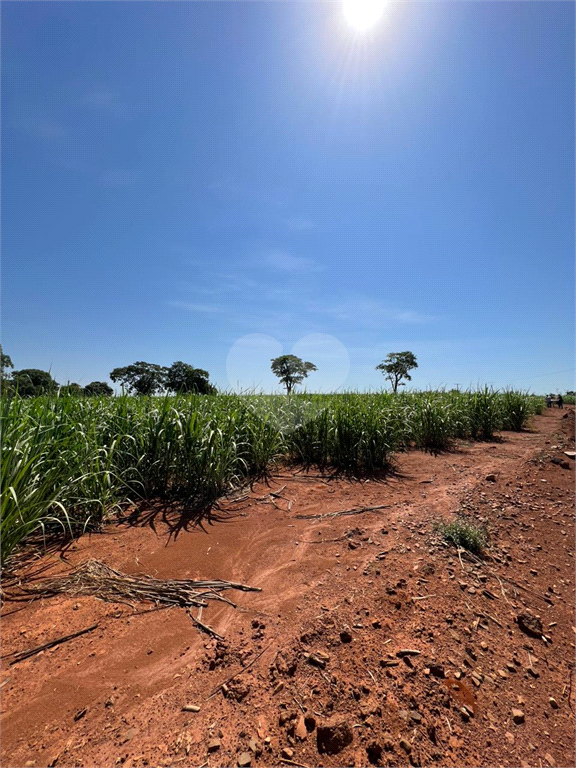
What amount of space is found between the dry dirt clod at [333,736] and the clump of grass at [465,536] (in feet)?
5.73

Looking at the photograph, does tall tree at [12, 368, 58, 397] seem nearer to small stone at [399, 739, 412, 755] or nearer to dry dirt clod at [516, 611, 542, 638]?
small stone at [399, 739, 412, 755]

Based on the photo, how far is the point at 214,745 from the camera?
3.76 ft

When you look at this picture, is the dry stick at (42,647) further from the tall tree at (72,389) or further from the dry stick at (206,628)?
the tall tree at (72,389)

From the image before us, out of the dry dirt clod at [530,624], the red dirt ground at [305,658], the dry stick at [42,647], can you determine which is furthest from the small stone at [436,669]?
the dry stick at [42,647]

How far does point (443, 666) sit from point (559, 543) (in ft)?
7.08

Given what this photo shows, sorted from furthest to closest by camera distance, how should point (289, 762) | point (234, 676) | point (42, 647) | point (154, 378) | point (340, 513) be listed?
point (154, 378), point (340, 513), point (42, 647), point (234, 676), point (289, 762)

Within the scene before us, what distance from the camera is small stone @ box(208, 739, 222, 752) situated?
1139mm

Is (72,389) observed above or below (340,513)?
above

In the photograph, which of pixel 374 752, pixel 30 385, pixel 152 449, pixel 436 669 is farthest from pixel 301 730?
pixel 30 385

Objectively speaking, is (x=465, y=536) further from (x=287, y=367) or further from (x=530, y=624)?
(x=287, y=367)

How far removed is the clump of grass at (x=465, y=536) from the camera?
2.56 meters

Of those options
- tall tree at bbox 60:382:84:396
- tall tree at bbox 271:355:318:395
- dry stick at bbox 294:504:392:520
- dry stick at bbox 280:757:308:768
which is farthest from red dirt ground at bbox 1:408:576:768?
tall tree at bbox 271:355:318:395

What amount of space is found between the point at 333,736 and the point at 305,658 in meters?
0.34

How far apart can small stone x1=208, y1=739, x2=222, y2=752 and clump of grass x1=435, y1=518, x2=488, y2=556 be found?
2089 mm
